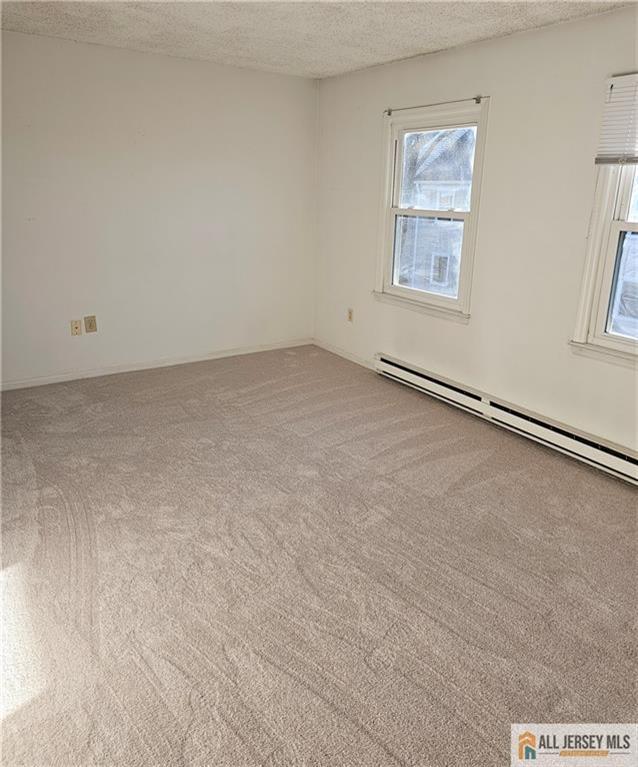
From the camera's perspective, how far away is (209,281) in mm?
4742

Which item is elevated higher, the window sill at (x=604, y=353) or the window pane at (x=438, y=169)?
the window pane at (x=438, y=169)

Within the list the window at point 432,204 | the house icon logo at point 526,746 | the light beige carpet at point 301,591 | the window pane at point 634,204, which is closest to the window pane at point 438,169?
the window at point 432,204

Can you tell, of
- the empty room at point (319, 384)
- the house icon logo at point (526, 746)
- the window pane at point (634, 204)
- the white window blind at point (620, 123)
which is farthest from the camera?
the window pane at point (634, 204)

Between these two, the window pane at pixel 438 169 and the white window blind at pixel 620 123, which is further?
the window pane at pixel 438 169

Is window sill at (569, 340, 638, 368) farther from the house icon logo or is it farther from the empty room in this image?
the house icon logo

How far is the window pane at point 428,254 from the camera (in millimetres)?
3924

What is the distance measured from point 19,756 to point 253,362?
11.4 ft

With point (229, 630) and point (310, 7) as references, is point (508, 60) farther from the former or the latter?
point (229, 630)

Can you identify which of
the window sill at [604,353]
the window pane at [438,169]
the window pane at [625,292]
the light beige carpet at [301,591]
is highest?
the window pane at [438,169]

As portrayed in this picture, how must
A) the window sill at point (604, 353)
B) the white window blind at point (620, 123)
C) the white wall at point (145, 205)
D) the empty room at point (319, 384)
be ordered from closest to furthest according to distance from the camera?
the empty room at point (319, 384) → the white window blind at point (620, 123) → the window sill at point (604, 353) → the white wall at point (145, 205)

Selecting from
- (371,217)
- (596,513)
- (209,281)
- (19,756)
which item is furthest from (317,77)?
(19,756)

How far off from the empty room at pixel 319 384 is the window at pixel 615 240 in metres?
0.01

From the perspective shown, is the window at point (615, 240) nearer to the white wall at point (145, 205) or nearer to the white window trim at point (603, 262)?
the white window trim at point (603, 262)

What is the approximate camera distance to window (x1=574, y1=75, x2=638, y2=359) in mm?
2768
